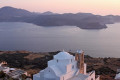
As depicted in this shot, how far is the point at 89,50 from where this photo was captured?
4659 centimetres

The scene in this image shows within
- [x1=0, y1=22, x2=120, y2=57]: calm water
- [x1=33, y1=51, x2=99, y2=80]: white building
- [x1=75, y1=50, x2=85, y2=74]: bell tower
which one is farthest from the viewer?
[x1=0, y1=22, x2=120, y2=57]: calm water

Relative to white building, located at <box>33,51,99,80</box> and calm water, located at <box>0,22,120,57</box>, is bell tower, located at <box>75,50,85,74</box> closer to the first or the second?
white building, located at <box>33,51,99,80</box>

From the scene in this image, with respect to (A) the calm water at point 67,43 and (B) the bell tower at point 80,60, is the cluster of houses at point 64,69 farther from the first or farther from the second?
(A) the calm water at point 67,43

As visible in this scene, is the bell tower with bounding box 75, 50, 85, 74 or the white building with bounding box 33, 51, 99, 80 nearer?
the white building with bounding box 33, 51, 99, 80

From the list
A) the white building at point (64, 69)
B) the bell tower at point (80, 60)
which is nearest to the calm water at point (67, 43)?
the bell tower at point (80, 60)

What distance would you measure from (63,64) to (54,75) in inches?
38.6

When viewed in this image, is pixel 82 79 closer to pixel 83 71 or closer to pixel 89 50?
pixel 83 71

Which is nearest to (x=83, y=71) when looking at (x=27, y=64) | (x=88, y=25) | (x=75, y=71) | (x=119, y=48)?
(x=75, y=71)

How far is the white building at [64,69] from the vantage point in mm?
11250

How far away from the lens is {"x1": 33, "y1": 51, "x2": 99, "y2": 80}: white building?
11250mm

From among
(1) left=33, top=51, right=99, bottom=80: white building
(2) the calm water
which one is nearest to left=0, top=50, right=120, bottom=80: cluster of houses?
(1) left=33, top=51, right=99, bottom=80: white building

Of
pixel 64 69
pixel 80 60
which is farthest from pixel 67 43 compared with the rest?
pixel 64 69

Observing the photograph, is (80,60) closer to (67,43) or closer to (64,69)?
(64,69)

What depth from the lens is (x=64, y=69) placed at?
462 inches
